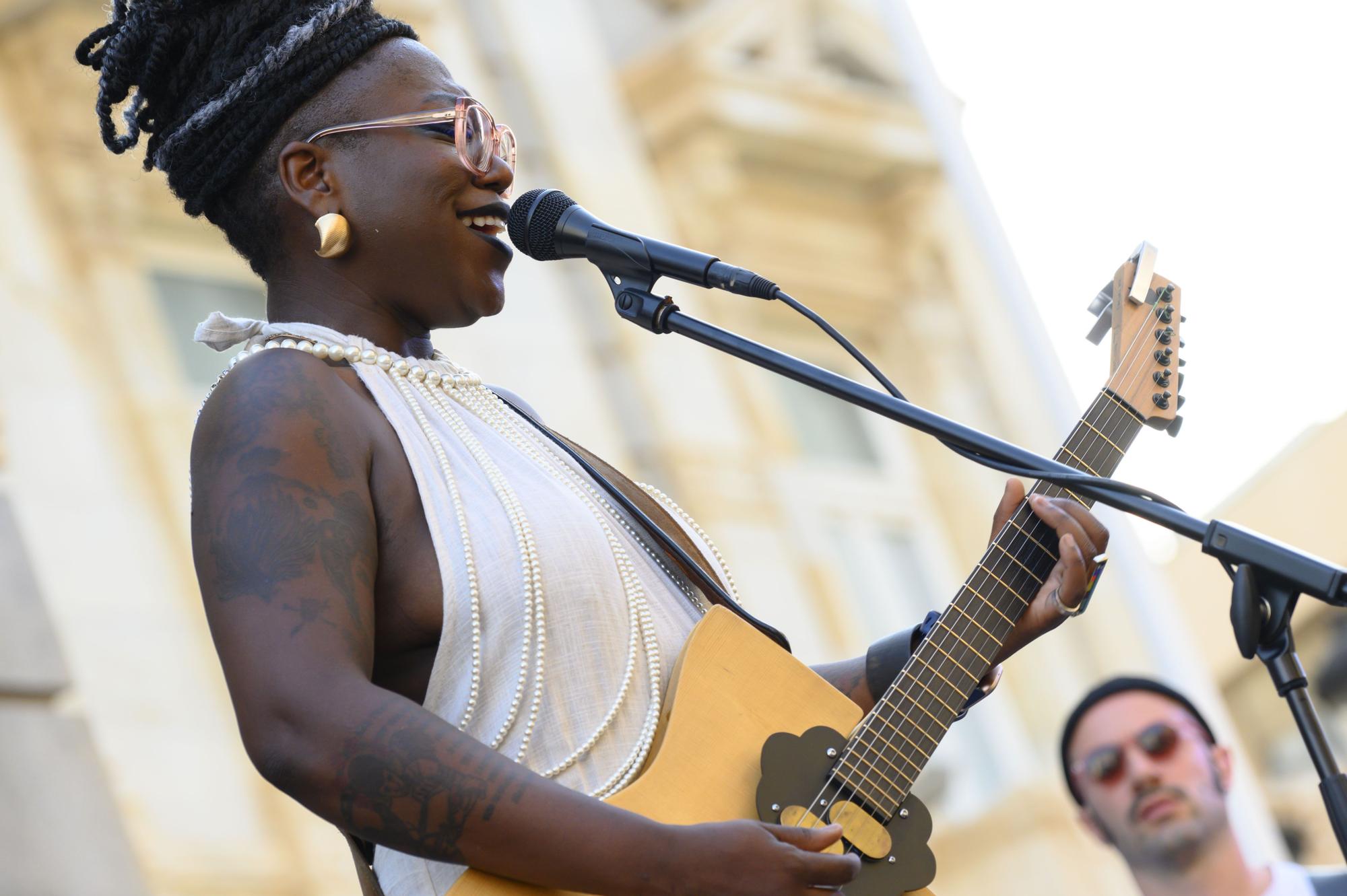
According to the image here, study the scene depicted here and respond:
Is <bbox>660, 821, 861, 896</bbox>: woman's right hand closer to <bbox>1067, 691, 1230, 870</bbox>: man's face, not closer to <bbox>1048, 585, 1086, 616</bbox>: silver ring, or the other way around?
<bbox>1048, 585, 1086, 616</bbox>: silver ring

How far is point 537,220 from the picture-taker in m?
2.16

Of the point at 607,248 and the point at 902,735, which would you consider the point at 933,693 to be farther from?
the point at 607,248

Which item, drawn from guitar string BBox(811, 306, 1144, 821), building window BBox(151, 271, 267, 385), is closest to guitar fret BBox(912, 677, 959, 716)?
guitar string BBox(811, 306, 1144, 821)

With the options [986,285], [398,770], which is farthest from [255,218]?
[986,285]

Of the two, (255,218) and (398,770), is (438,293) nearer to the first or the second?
(255,218)

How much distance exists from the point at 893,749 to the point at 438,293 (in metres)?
0.87

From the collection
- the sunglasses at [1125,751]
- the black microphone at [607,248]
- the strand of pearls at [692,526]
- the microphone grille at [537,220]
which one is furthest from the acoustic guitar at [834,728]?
the sunglasses at [1125,751]

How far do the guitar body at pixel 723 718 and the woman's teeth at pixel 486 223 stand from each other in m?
0.63

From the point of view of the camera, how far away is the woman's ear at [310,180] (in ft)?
7.22

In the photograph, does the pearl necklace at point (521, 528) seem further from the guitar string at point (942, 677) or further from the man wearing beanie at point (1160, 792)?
the man wearing beanie at point (1160, 792)

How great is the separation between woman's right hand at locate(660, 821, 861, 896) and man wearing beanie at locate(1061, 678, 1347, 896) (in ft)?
8.29

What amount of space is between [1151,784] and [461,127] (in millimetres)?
2860

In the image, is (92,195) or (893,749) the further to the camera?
(92,195)

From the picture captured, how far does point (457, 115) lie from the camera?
224cm
